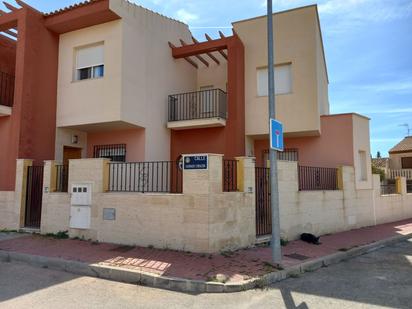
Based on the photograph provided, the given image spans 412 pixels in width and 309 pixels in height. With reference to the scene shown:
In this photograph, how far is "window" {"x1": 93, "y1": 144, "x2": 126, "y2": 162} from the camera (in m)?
13.2

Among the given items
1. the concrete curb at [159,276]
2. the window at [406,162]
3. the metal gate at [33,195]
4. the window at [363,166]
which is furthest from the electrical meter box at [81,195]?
the window at [406,162]

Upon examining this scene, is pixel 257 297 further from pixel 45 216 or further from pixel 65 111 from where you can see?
pixel 65 111

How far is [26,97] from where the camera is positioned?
11656mm

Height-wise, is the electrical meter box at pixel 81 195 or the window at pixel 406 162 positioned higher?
the window at pixel 406 162

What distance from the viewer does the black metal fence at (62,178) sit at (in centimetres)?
1087

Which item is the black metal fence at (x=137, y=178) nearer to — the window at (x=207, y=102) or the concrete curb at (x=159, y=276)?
the concrete curb at (x=159, y=276)

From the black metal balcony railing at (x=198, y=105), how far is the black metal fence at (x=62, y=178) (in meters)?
4.74

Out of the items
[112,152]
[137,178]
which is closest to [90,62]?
[112,152]

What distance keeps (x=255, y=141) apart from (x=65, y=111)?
25.7 ft

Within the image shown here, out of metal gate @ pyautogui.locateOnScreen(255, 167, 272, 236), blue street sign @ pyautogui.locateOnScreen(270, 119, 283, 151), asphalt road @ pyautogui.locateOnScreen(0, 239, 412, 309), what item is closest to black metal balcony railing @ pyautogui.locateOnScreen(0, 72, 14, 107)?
asphalt road @ pyautogui.locateOnScreen(0, 239, 412, 309)

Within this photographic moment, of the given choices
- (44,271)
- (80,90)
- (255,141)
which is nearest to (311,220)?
(255,141)

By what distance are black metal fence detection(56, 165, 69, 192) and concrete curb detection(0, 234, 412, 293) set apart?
2737 mm

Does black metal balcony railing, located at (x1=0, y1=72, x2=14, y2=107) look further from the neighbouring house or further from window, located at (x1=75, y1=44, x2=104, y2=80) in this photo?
A: window, located at (x1=75, y1=44, x2=104, y2=80)

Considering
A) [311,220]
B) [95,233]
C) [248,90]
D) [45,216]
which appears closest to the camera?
[95,233]
